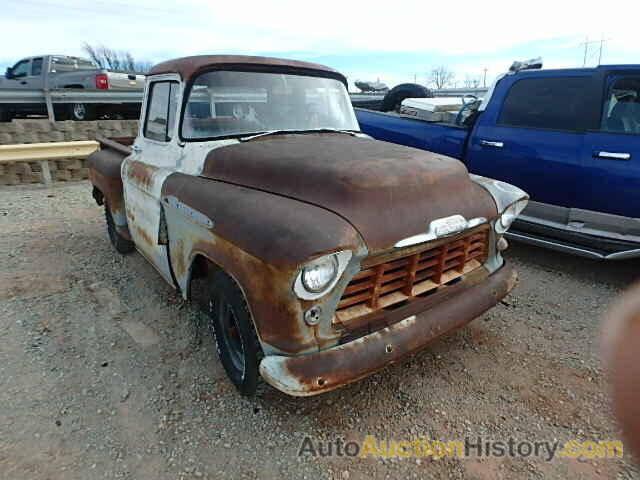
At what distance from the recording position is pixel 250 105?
315 centimetres

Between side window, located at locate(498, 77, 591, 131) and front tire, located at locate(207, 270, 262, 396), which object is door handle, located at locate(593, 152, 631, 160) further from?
front tire, located at locate(207, 270, 262, 396)

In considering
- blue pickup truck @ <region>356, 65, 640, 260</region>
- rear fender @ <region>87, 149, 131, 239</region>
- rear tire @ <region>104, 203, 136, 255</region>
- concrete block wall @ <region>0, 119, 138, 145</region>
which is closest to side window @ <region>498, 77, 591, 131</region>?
blue pickup truck @ <region>356, 65, 640, 260</region>

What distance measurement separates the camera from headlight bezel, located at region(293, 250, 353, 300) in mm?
1819

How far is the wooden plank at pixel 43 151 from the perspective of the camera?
6996 millimetres

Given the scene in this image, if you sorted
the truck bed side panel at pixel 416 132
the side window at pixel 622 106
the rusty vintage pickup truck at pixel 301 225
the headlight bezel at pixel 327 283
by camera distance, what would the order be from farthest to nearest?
1. the truck bed side panel at pixel 416 132
2. the side window at pixel 622 106
3. the rusty vintage pickup truck at pixel 301 225
4. the headlight bezel at pixel 327 283

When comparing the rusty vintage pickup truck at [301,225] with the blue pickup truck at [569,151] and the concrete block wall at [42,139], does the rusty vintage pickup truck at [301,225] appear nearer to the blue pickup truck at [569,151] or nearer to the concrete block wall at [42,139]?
the blue pickup truck at [569,151]

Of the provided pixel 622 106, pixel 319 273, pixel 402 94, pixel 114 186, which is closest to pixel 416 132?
pixel 622 106

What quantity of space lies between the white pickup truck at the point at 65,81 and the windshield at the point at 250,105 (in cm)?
814

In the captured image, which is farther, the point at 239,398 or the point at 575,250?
the point at 575,250

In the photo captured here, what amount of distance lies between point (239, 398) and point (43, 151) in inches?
270

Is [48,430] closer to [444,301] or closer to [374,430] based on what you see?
[374,430]

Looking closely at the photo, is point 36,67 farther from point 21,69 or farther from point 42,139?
point 42,139

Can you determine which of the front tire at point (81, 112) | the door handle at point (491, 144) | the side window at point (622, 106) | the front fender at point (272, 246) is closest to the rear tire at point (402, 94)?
the door handle at point (491, 144)

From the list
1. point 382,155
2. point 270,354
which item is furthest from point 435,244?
point 270,354
